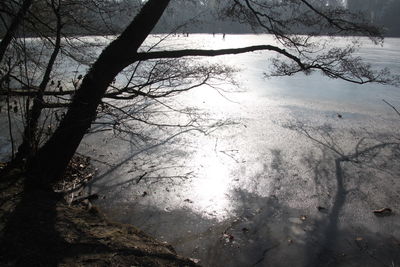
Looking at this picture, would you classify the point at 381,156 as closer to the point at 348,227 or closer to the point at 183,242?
the point at 348,227

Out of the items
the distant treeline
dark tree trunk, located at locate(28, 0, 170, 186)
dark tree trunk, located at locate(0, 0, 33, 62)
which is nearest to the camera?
dark tree trunk, located at locate(0, 0, 33, 62)

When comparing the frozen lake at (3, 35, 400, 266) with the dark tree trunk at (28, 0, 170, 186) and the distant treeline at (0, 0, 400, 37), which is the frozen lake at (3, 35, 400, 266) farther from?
the dark tree trunk at (28, 0, 170, 186)

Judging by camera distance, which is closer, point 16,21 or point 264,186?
point 16,21

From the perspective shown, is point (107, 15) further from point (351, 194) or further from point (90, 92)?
point (351, 194)

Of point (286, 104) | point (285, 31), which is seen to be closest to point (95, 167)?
point (285, 31)

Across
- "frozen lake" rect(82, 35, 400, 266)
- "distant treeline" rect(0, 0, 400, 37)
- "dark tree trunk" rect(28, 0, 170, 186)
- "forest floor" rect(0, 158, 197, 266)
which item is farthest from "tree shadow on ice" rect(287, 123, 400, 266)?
"dark tree trunk" rect(28, 0, 170, 186)

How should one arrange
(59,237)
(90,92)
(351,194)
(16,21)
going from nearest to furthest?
(59,237)
(16,21)
(90,92)
(351,194)

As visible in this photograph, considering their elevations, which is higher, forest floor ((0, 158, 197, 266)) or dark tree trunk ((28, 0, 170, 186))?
dark tree trunk ((28, 0, 170, 186))

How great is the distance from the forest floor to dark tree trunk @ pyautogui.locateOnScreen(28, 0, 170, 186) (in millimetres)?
267

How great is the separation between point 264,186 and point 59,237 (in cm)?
301

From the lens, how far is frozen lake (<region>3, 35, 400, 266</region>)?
11.7 feet

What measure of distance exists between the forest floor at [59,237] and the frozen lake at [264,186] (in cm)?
74

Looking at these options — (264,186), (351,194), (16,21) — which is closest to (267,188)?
(264,186)

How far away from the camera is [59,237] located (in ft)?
8.30
